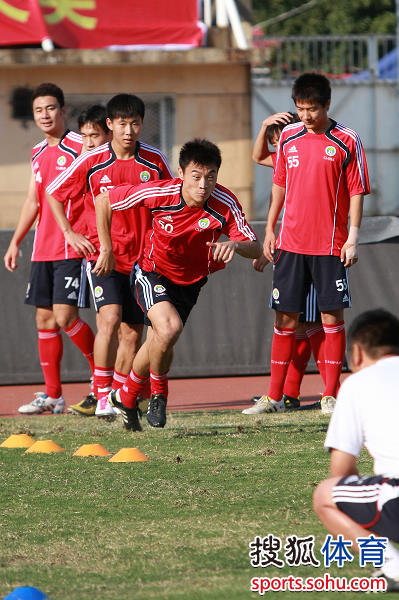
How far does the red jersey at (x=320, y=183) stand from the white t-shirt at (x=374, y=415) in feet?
14.7

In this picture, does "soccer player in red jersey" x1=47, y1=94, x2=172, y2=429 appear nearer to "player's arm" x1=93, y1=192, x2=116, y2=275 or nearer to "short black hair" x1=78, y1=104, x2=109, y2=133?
"player's arm" x1=93, y1=192, x2=116, y2=275

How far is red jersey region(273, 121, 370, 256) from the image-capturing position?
27.5 ft

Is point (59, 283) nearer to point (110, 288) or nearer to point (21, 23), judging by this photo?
point (110, 288)

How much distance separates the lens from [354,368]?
4.18 metres

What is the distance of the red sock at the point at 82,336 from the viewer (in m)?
9.28

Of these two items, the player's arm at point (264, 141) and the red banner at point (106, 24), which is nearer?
the player's arm at point (264, 141)

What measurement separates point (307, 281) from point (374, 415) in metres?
4.72

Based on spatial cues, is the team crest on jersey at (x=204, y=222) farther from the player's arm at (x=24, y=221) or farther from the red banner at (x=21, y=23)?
the red banner at (x=21, y=23)

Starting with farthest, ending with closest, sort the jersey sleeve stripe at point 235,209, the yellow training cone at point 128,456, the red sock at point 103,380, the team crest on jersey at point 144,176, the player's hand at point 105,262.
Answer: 1. the red sock at point 103,380
2. the team crest on jersey at point 144,176
3. the player's hand at point 105,262
4. the jersey sleeve stripe at point 235,209
5. the yellow training cone at point 128,456

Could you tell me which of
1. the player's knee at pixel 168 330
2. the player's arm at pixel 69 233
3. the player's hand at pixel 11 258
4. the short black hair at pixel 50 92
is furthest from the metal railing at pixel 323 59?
the player's knee at pixel 168 330

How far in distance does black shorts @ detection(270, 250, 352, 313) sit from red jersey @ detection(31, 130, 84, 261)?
1.66m

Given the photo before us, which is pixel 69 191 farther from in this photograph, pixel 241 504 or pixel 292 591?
pixel 292 591

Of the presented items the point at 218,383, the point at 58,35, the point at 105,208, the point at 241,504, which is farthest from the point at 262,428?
the point at 58,35

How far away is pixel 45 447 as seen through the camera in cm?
734
